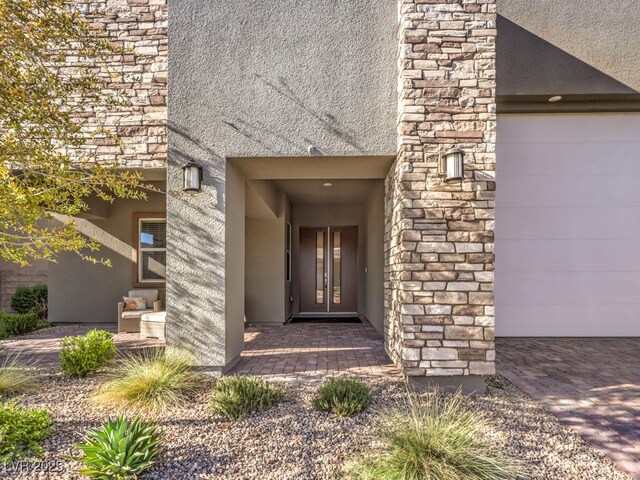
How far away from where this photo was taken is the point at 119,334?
6.77 meters

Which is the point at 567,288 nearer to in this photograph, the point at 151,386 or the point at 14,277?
the point at 151,386

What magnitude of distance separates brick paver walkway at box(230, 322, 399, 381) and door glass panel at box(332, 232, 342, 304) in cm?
253

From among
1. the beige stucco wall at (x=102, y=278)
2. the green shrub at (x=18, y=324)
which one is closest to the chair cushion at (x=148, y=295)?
the beige stucco wall at (x=102, y=278)

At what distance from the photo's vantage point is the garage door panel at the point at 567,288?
634cm

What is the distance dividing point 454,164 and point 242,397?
312cm

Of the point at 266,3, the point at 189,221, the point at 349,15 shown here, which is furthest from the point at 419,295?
the point at 266,3

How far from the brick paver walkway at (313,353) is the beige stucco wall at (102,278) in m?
3.20

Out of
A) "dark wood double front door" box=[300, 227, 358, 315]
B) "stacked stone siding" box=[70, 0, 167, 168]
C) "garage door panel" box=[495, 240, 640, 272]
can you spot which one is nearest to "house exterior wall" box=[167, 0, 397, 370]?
"stacked stone siding" box=[70, 0, 167, 168]

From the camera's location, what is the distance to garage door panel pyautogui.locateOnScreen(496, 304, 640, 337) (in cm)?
634

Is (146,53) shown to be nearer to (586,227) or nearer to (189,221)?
(189,221)

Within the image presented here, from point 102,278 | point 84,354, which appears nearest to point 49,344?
point 102,278

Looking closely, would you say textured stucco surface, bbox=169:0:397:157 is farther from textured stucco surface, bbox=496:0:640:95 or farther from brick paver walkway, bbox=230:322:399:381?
textured stucco surface, bbox=496:0:640:95

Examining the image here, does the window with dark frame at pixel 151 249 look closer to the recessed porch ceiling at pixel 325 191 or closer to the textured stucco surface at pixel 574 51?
the recessed porch ceiling at pixel 325 191

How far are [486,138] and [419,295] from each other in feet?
6.15
